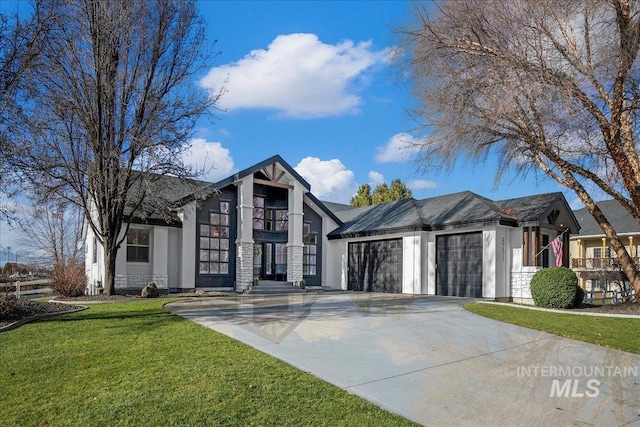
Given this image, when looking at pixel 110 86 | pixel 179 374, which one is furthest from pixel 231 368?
pixel 110 86

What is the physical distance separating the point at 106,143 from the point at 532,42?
13155mm

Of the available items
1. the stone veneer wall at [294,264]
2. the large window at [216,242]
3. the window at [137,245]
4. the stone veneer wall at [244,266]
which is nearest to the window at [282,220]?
the stone veneer wall at [294,264]

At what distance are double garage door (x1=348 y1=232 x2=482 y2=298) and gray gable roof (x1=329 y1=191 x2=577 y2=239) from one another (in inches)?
25.9

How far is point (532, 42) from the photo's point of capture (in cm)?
1179

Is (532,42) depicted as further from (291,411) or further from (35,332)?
(35,332)

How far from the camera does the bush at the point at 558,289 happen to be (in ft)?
41.2

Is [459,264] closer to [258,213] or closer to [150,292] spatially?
[258,213]

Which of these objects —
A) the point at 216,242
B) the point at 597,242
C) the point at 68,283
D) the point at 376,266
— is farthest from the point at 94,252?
the point at 597,242

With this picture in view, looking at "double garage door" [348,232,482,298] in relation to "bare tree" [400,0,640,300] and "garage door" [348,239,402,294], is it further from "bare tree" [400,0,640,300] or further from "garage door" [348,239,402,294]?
"bare tree" [400,0,640,300]

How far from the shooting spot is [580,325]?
9.69 metres

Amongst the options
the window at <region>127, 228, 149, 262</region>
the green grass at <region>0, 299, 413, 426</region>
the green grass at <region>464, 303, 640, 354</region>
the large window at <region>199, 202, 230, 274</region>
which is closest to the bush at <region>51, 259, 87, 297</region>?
the window at <region>127, 228, 149, 262</region>

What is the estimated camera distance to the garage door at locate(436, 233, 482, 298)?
669 inches

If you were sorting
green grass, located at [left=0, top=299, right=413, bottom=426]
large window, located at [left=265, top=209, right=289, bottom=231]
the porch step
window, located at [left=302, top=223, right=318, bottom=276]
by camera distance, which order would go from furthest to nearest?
1. window, located at [left=302, top=223, right=318, bottom=276]
2. large window, located at [left=265, top=209, right=289, bottom=231]
3. the porch step
4. green grass, located at [left=0, top=299, right=413, bottom=426]

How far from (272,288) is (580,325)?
1299cm
